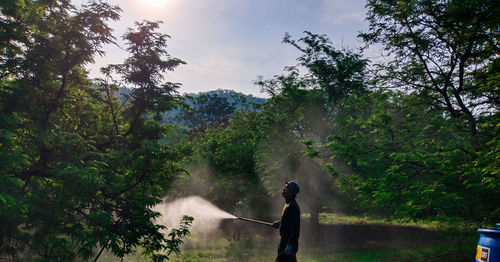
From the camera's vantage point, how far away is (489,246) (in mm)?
5668

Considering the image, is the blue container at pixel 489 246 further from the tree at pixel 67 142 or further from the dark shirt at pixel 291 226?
the tree at pixel 67 142

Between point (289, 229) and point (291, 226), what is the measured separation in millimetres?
100

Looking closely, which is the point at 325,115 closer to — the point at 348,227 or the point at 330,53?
the point at 330,53

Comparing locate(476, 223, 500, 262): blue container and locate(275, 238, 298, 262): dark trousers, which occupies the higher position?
locate(476, 223, 500, 262): blue container

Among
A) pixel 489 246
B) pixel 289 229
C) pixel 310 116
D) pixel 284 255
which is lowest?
pixel 284 255

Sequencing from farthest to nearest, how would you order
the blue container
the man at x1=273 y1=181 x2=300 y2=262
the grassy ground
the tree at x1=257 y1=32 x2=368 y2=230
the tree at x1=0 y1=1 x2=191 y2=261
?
the tree at x1=257 y1=32 x2=368 y2=230 < the grassy ground < the tree at x1=0 y1=1 x2=191 y2=261 < the man at x1=273 y1=181 x2=300 y2=262 < the blue container

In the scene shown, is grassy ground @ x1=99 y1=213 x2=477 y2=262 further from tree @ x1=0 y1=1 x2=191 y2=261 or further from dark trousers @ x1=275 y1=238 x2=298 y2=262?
dark trousers @ x1=275 y1=238 x2=298 y2=262

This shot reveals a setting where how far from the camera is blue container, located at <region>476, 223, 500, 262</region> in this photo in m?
5.54

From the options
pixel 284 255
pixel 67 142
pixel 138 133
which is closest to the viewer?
pixel 284 255

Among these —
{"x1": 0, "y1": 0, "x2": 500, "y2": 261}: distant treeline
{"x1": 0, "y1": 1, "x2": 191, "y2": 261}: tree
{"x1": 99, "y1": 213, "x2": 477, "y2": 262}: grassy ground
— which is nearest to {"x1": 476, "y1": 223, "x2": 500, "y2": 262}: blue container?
{"x1": 0, "y1": 0, "x2": 500, "y2": 261}: distant treeline

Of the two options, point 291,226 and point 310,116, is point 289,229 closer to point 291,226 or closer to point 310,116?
point 291,226

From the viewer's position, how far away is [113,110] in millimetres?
11922

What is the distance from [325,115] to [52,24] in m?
17.2

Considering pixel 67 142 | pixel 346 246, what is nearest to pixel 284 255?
pixel 67 142
